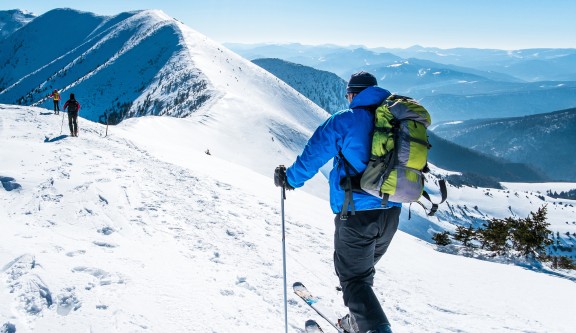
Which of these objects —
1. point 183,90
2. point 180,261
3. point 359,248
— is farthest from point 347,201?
point 183,90

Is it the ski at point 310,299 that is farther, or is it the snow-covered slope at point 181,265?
the ski at point 310,299

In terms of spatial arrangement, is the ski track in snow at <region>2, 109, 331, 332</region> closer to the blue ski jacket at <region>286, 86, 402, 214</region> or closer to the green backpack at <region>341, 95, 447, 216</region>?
the blue ski jacket at <region>286, 86, 402, 214</region>

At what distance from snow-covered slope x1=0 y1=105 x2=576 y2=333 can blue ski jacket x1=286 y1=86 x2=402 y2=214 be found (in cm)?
233

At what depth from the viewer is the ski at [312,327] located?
4.82 m

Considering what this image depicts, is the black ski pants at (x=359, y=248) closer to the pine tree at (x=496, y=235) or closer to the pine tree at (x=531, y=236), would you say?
the pine tree at (x=531, y=236)

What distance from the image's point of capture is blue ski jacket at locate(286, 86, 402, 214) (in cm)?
379

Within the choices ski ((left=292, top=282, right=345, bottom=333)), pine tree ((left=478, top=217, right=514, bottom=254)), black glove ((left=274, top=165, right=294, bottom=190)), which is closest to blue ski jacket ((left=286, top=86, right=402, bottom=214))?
black glove ((left=274, top=165, right=294, bottom=190))

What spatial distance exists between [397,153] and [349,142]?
505 millimetres

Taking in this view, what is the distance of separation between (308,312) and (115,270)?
9.77 feet

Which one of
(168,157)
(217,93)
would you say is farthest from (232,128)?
(168,157)

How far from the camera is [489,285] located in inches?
346

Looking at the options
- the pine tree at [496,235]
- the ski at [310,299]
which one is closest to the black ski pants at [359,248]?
the ski at [310,299]

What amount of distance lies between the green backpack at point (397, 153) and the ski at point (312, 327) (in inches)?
78.5

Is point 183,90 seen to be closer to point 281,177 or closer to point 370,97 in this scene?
point 281,177
